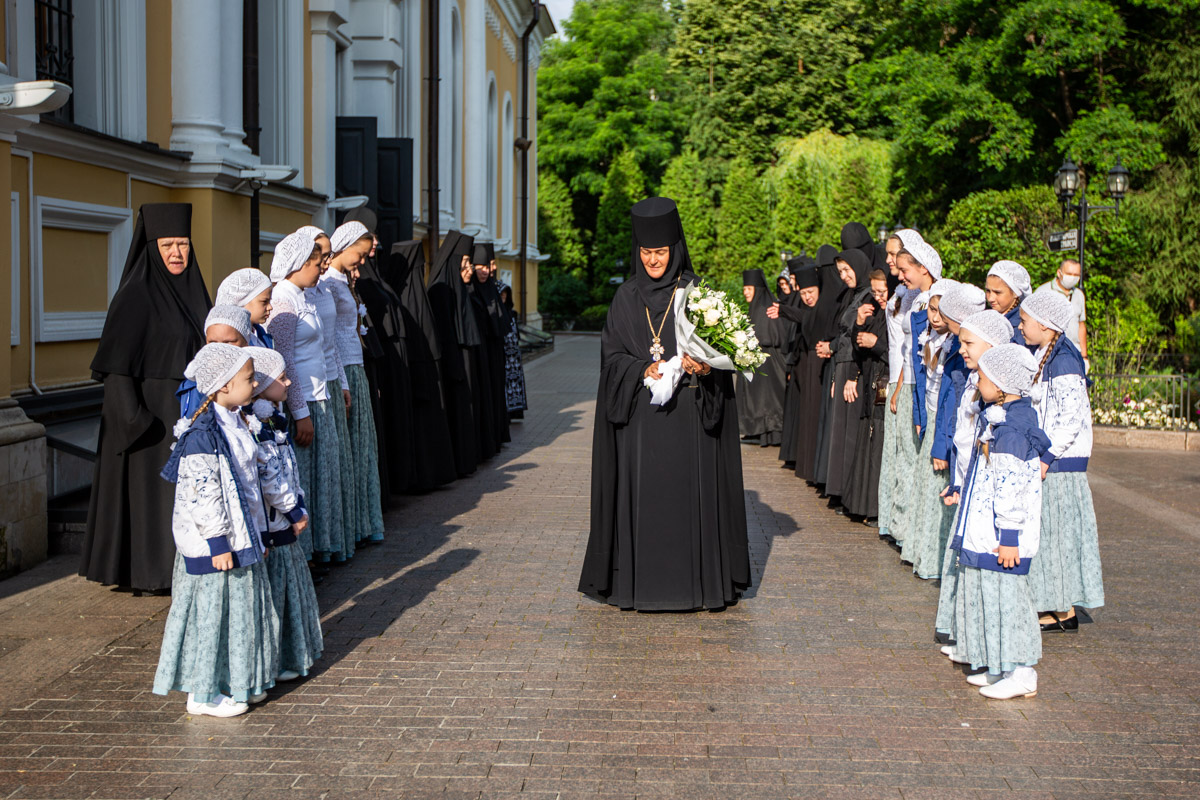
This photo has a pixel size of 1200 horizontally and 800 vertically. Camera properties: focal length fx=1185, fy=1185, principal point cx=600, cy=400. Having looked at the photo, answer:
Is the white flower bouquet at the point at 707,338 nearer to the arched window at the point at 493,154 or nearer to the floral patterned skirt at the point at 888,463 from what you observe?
the floral patterned skirt at the point at 888,463

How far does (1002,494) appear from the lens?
507 centimetres

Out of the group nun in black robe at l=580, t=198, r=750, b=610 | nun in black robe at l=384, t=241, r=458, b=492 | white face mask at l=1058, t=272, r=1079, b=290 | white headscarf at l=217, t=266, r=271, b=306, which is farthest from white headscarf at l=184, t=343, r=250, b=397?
white face mask at l=1058, t=272, r=1079, b=290

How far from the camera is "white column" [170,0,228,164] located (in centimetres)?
1038

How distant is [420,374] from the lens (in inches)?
402

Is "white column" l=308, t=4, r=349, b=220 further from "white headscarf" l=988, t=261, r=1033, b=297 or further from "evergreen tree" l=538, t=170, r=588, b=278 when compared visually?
"evergreen tree" l=538, t=170, r=588, b=278

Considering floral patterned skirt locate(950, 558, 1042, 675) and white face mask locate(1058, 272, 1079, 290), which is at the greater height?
white face mask locate(1058, 272, 1079, 290)

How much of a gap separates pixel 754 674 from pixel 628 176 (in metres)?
48.1

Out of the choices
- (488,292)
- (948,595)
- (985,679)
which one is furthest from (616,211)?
(985,679)

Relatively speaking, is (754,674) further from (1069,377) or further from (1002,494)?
(1069,377)

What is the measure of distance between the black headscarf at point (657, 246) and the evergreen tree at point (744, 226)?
39.5 m

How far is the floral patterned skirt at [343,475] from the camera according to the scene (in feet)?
24.4

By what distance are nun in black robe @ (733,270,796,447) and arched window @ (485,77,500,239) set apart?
60.5ft

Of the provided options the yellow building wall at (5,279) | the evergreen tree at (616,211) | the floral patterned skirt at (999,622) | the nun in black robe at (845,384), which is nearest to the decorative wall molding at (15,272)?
the yellow building wall at (5,279)

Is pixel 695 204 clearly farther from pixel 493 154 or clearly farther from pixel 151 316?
pixel 151 316
